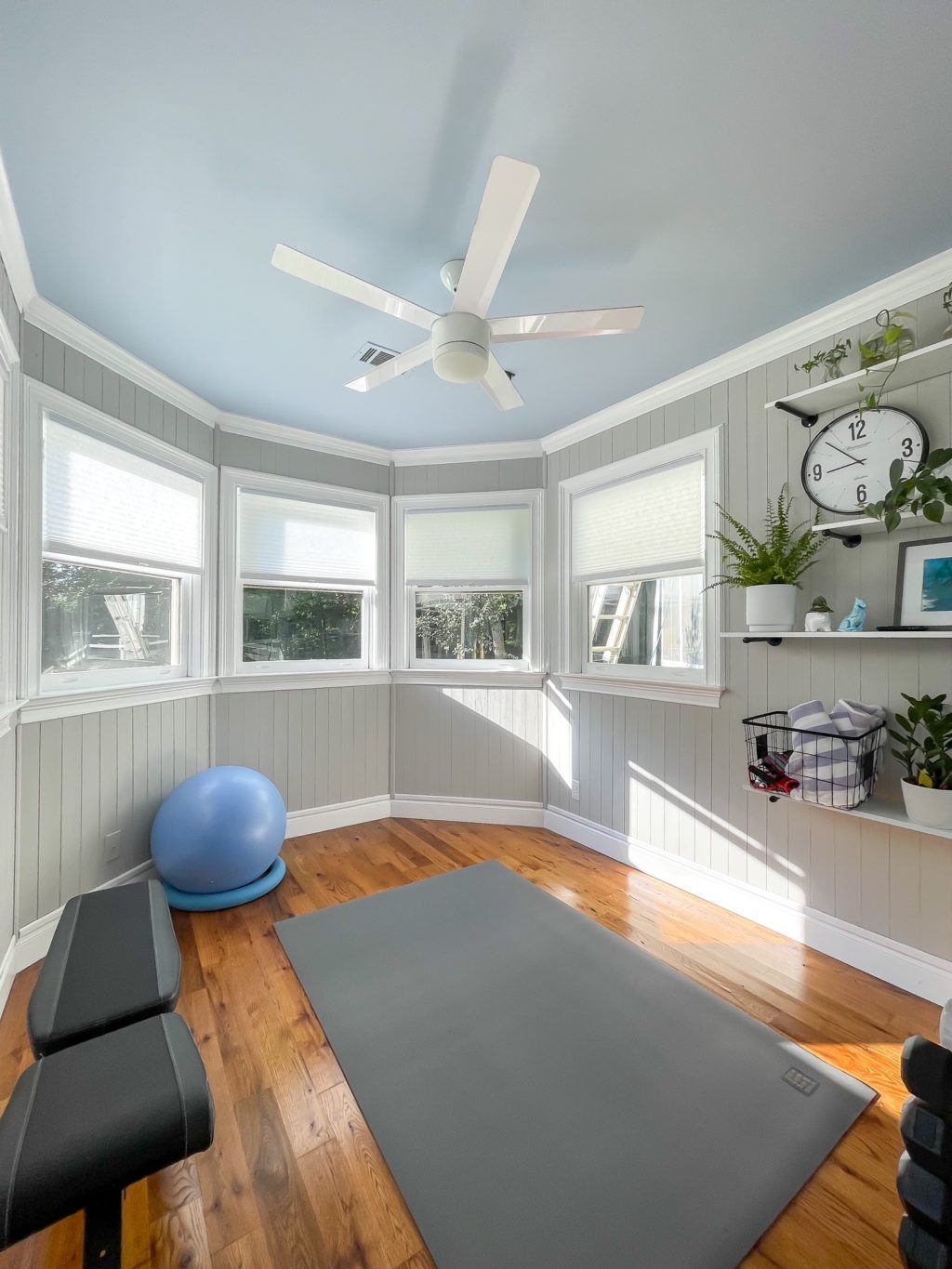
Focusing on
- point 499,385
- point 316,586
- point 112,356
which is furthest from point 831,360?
point 112,356

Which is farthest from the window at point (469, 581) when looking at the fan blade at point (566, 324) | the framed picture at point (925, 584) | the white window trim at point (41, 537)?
the framed picture at point (925, 584)

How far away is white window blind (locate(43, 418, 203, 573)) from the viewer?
2.35 meters

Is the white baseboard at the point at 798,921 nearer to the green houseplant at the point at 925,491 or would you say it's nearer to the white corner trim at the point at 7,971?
the green houseplant at the point at 925,491

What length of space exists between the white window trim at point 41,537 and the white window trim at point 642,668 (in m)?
2.18

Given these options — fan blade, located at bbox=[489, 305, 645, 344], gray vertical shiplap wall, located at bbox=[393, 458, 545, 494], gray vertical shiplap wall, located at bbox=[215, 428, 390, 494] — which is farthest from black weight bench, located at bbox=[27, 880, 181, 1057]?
gray vertical shiplap wall, located at bbox=[393, 458, 545, 494]

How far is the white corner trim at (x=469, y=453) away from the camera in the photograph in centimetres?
372

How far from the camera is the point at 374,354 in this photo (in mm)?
2543

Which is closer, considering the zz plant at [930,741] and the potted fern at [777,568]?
the zz plant at [930,741]

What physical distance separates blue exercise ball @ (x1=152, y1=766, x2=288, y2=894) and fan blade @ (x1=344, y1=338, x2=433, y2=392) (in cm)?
201

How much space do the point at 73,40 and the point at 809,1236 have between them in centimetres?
317

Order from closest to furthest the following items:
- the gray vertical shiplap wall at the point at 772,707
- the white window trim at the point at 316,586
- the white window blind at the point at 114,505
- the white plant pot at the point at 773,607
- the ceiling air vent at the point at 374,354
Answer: the gray vertical shiplap wall at the point at 772,707 → the white plant pot at the point at 773,607 → the white window blind at the point at 114,505 → the ceiling air vent at the point at 374,354 → the white window trim at the point at 316,586

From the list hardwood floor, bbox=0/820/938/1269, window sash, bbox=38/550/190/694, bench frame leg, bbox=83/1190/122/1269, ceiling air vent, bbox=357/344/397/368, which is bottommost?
hardwood floor, bbox=0/820/938/1269

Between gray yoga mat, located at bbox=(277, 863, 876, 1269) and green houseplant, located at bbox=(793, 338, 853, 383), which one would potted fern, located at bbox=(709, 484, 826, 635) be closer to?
green houseplant, located at bbox=(793, 338, 853, 383)

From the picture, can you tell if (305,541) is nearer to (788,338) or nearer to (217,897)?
(217,897)
